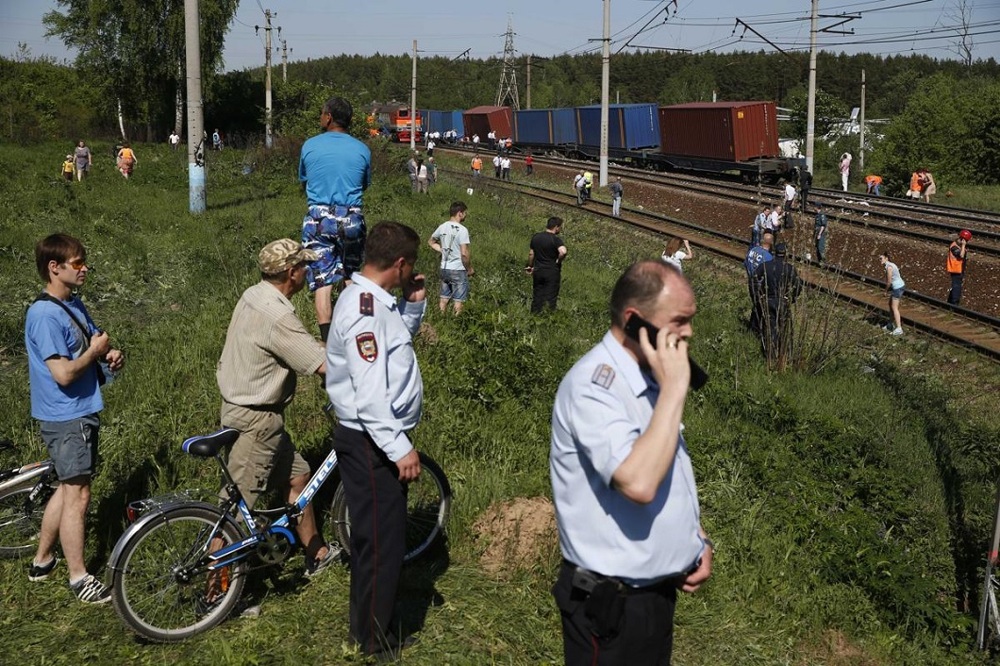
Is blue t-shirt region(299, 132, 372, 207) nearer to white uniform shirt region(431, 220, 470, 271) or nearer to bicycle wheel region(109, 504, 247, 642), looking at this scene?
bicycle wheel region(109, 504, 247, 642)

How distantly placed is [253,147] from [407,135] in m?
47.2

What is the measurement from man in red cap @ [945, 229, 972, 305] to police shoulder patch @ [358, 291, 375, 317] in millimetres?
14606

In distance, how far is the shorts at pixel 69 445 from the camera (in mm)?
4715

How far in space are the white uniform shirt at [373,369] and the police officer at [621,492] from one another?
113 cm

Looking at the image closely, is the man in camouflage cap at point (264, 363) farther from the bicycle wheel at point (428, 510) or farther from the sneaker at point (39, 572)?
the sneaker at point (39, 572)

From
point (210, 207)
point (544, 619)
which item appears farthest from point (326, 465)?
point (210, 207)

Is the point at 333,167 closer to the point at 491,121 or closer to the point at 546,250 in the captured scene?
the point at 546,250

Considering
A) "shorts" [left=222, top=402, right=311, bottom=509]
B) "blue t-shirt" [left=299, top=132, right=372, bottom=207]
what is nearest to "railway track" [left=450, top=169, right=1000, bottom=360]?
"blue t-shirt" [left=299, top=132, right=372, bottom=207]

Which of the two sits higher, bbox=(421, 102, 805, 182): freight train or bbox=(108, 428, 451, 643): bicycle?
bbox=(421, 102, 805, 182): freight train

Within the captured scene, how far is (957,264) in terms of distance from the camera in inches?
629

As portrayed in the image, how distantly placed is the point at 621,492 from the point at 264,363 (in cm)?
249

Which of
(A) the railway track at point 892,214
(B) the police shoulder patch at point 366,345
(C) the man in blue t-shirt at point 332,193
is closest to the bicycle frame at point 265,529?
(B) the police shoulder patch at point 366,345

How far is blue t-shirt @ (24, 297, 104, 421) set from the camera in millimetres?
4617

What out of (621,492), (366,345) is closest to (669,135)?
(366,345)
